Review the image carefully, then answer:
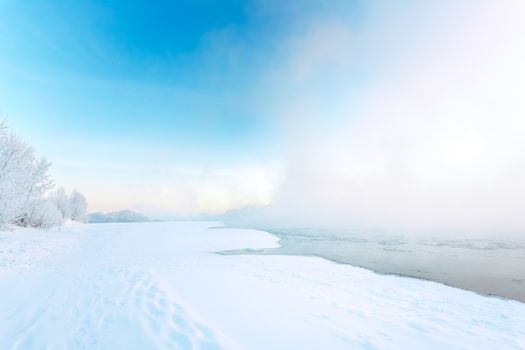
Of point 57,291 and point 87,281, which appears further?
point 87,281

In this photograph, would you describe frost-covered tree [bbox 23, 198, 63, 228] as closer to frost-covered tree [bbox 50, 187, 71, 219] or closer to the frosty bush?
the frosty bush

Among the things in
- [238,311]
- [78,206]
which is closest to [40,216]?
[238,311]

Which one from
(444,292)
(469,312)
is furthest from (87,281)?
(444,292)

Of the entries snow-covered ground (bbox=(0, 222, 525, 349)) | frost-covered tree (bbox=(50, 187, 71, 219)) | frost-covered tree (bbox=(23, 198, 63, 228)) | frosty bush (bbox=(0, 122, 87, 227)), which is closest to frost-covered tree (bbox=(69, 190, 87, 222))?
frost-covered tree (bbox=(50, 187, 71, 219))

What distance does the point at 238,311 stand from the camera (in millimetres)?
7926

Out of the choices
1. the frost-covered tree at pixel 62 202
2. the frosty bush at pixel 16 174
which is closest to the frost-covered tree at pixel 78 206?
the frost-covered tree at pixel 62 202

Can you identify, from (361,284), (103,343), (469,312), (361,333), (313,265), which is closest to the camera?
(103,343)

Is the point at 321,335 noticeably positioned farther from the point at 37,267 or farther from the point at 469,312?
the point at 37,267

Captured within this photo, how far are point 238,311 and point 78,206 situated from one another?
8493 centimetres

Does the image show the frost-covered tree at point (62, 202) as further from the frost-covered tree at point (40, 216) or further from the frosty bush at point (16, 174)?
the frosty bush at point (16, 174)

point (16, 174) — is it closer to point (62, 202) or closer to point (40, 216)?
point (40, 216)

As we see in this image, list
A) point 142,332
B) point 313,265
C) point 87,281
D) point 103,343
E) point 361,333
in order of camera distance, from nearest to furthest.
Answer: point 103,343
point 142,332
point 361,333
point 87,281
point 313,265

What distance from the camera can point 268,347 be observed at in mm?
5719

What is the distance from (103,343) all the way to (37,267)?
40.6ft
